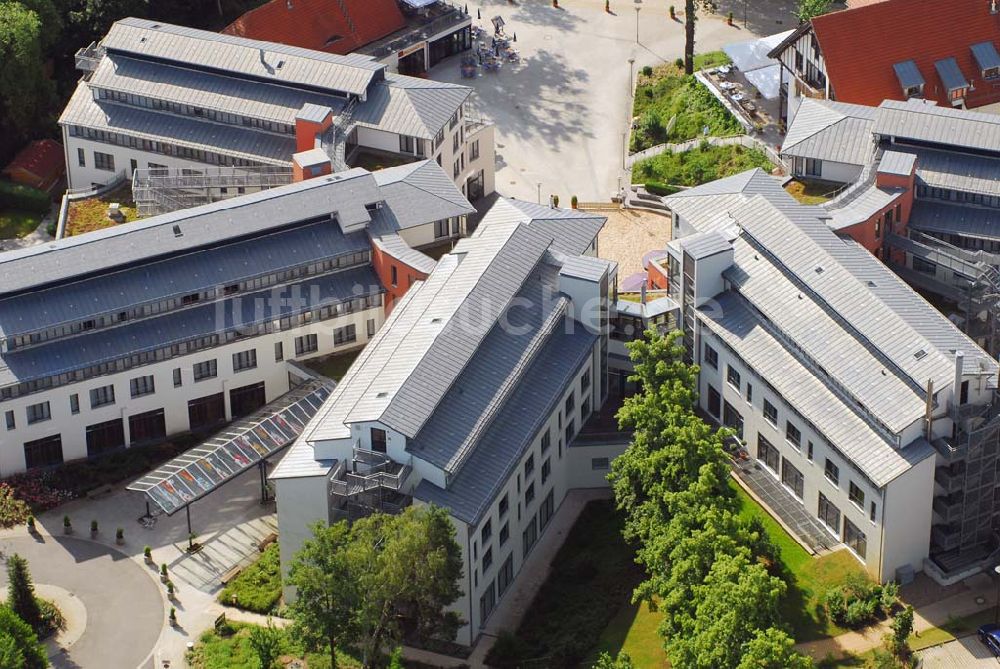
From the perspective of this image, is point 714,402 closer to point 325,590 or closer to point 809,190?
point 809,190

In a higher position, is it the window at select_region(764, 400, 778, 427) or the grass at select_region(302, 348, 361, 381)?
the window at select_region(764, 400, 778, 427)

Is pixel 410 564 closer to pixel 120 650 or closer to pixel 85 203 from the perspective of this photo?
pixel 120 650

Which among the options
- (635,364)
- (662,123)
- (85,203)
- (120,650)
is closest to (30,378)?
(120,650)

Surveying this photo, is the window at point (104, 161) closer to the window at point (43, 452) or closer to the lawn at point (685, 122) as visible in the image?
the window at point (43, 452)

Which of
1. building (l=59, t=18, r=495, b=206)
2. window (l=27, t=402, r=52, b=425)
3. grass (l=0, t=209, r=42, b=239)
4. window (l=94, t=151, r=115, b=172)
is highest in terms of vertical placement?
building (l=59, t=18, r=495, b=206)

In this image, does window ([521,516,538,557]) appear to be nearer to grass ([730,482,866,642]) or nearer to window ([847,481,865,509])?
grass ([730,482,866,642])

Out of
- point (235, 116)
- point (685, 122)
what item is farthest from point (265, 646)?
point (685, 122)

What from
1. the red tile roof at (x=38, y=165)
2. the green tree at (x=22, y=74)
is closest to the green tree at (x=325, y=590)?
the red tile roof at (x=38, y=165)

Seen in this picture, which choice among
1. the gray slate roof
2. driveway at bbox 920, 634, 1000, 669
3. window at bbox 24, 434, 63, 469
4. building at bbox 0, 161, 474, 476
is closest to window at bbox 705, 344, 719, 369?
building at bbox 0, 161, 474, 476
